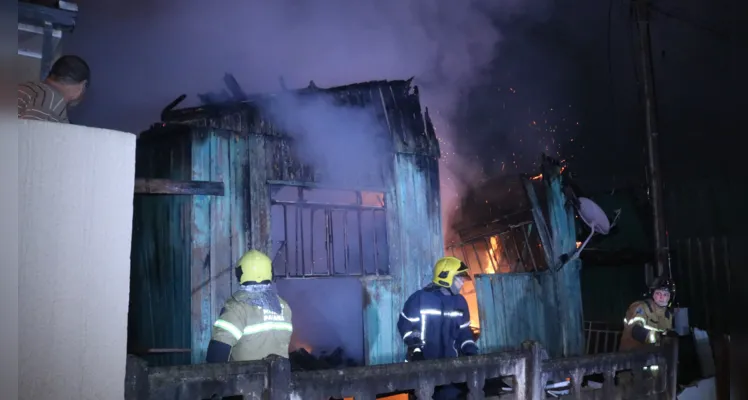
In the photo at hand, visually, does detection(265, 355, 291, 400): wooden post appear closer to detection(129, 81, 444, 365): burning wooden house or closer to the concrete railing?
the concrete railing

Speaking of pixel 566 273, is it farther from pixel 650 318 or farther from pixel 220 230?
pixel 220 230

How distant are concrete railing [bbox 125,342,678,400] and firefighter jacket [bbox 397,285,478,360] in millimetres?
1512

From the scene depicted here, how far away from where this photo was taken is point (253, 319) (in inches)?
176

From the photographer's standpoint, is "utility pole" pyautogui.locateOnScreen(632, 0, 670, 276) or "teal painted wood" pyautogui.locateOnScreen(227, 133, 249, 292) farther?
"utility pole" pyautogui.locateOnScreen(632, 0, 670, 276)

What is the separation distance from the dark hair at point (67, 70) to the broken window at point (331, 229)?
4200 mm

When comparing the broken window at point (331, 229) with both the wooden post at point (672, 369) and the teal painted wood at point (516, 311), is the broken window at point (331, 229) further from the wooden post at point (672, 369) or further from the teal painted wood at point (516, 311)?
the wooden post at point (672, 369)

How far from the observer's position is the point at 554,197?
34.6ft

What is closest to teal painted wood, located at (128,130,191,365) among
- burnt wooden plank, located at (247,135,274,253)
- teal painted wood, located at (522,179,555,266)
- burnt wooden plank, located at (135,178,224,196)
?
burnt wooden plank, located at (135,178,224,196)

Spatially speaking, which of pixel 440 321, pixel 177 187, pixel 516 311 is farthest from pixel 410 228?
pixel 177 187

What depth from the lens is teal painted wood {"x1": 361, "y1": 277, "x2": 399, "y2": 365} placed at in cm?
838

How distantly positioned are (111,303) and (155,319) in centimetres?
624

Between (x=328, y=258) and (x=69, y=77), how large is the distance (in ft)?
16.8

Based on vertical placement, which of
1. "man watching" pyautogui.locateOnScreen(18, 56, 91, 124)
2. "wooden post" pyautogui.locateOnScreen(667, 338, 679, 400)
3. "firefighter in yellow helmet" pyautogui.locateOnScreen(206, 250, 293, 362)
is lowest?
"wooden post" pyautogui.locateOnScreen(667, 338, 679, 400)

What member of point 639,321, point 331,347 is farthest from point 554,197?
point 331,347
